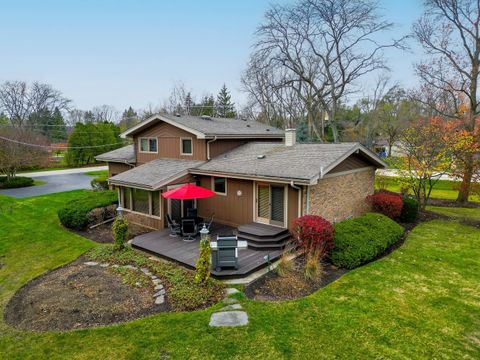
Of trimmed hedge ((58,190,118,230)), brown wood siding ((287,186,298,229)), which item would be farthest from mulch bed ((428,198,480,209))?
trimmed hedge ((58,190,118,230))

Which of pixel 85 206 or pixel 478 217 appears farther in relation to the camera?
pixel 478 217

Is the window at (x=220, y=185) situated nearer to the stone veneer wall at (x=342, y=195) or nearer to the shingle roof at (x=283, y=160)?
the shingle roof at (x=283, y=160)

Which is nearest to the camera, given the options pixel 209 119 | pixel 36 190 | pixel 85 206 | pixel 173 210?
pixel 173 210

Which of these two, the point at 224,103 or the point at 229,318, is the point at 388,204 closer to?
the point at 229,318

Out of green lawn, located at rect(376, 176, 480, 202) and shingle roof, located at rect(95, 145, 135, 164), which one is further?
green lawn, located at rect(376, 176, 480, 202)

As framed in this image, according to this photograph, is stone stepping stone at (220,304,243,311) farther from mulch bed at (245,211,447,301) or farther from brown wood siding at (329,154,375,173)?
brown wood siding at (329,154,375,173)

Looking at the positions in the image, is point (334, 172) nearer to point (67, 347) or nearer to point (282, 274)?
point (282, 274)

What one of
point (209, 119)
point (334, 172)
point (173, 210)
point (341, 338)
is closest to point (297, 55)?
point (209, 119)
